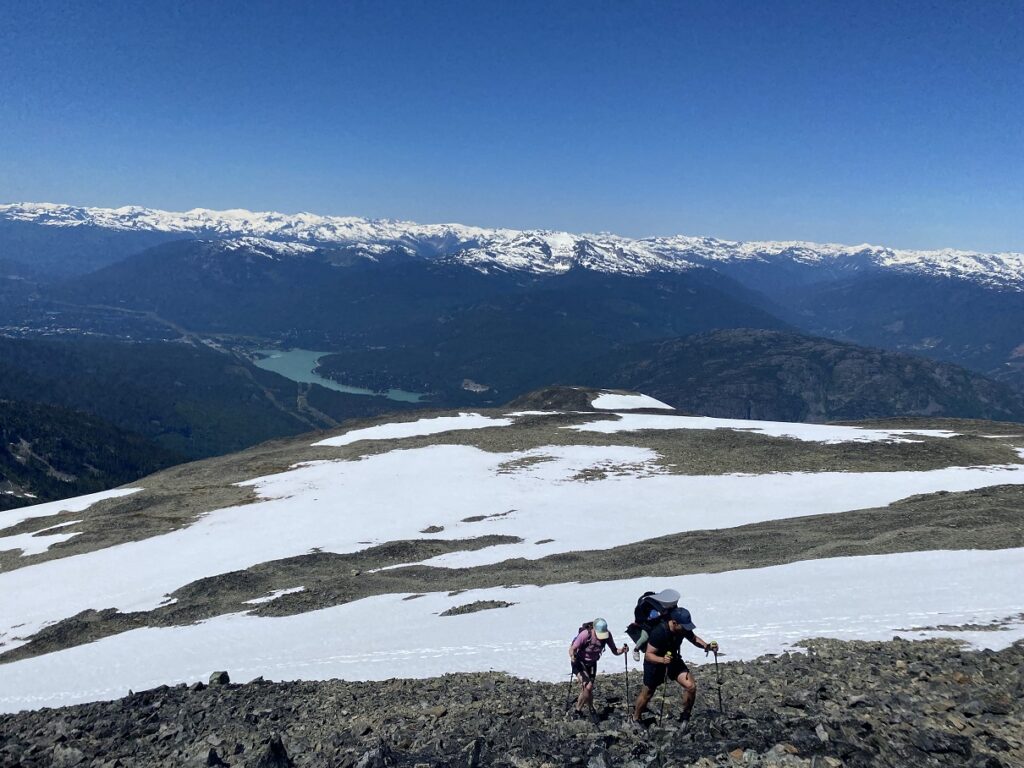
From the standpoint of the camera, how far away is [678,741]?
34.6 ft

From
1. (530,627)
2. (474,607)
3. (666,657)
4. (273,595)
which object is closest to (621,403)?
(273,595)

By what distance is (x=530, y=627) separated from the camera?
21.4m

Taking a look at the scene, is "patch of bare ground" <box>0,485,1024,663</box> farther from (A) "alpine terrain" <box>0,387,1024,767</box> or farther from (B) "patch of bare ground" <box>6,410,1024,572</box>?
(B) "patch of bare ground" <box>6,410,1024,572</box>

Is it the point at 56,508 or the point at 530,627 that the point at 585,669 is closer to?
the point at 530,627

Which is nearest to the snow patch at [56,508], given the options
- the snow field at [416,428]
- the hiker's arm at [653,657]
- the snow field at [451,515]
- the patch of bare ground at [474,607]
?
the snow field at [451,515]

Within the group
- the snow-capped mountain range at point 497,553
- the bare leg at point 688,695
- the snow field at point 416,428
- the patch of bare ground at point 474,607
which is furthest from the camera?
the snow field at point 416,428

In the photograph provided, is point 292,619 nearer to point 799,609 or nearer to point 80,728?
point 80,728

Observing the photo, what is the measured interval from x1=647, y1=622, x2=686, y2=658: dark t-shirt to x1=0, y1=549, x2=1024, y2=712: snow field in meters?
4.77

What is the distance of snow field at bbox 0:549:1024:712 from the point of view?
696 inches

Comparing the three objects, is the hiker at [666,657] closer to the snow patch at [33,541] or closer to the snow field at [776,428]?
the snow patch at [33,541]

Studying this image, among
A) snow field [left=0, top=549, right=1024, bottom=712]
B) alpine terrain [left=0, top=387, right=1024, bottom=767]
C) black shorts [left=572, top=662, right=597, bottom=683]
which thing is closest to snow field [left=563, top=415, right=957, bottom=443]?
alpine terrain [left=0, top=387, right=1024, bottom=767]

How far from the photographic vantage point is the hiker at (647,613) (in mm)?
12281

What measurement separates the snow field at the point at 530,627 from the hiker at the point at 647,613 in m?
4.57

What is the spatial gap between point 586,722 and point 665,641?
7.41 ft
